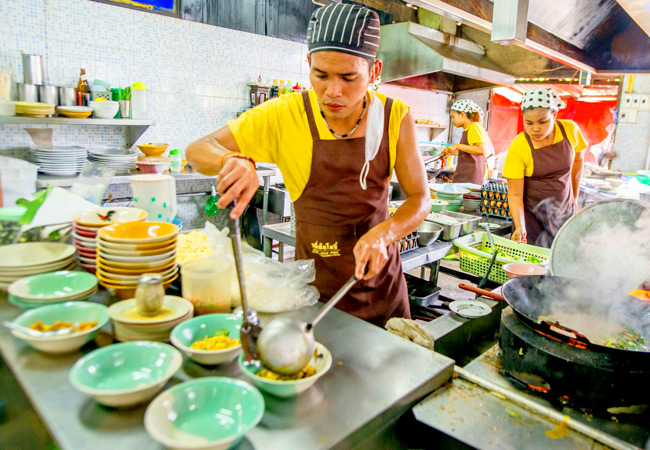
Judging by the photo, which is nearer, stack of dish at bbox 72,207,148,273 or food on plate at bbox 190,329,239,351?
food on plate at bbox 190,329,239,351

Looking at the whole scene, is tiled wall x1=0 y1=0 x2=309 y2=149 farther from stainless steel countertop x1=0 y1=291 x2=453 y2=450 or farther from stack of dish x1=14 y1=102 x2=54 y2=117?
stainless steel countertop x1=0 y1=291 x2=453 y2=450

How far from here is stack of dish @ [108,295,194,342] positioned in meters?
1.13

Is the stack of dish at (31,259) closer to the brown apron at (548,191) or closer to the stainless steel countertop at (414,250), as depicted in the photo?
the stainless steel countertop at (414,250)

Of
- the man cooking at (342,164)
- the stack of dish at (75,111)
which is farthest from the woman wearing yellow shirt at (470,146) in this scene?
the stack of dish at (75,111)

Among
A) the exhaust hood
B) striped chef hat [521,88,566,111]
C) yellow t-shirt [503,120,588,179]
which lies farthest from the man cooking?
the exhaust hood

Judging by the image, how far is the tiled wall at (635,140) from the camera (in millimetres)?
6785

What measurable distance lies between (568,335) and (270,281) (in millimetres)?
896

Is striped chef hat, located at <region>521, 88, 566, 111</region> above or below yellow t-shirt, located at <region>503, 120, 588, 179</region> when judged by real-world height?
above

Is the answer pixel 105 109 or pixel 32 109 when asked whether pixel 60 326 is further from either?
pixel 105 109

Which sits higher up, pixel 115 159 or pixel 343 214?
pixel 115 159

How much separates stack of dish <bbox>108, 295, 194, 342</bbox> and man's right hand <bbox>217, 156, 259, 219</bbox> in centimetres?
34

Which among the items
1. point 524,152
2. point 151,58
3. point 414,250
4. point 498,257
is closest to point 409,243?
point 414,250

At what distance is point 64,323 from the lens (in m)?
1.15

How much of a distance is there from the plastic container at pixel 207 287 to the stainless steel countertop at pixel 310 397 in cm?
25
